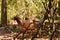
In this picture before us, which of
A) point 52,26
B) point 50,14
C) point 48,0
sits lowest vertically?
point 52,26

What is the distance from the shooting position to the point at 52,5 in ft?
5.69

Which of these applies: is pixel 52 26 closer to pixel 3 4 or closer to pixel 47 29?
pixel 47 29

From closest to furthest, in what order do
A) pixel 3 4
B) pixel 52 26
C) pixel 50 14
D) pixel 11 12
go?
pixel 50 14 < pixel 52 26 < pixel 3 4 < pixel 11 12

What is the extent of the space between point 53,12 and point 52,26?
16 cm

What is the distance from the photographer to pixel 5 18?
1309 cm

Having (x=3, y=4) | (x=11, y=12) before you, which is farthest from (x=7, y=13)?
(x=3, y=4)

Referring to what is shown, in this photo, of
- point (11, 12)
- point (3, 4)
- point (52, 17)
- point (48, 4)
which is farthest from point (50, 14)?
point (11, 12)

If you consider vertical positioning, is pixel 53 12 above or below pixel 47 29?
above

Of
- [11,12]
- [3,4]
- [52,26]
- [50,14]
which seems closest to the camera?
[50,14]

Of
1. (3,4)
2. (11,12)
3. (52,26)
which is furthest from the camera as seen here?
(11,12)

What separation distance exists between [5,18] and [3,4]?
1.07 m

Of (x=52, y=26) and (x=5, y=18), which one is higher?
(x=52, y=26)

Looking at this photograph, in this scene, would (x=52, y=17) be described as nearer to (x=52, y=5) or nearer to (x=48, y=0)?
(x=52, y=5)

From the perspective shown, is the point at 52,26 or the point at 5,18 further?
the point at 5,18
